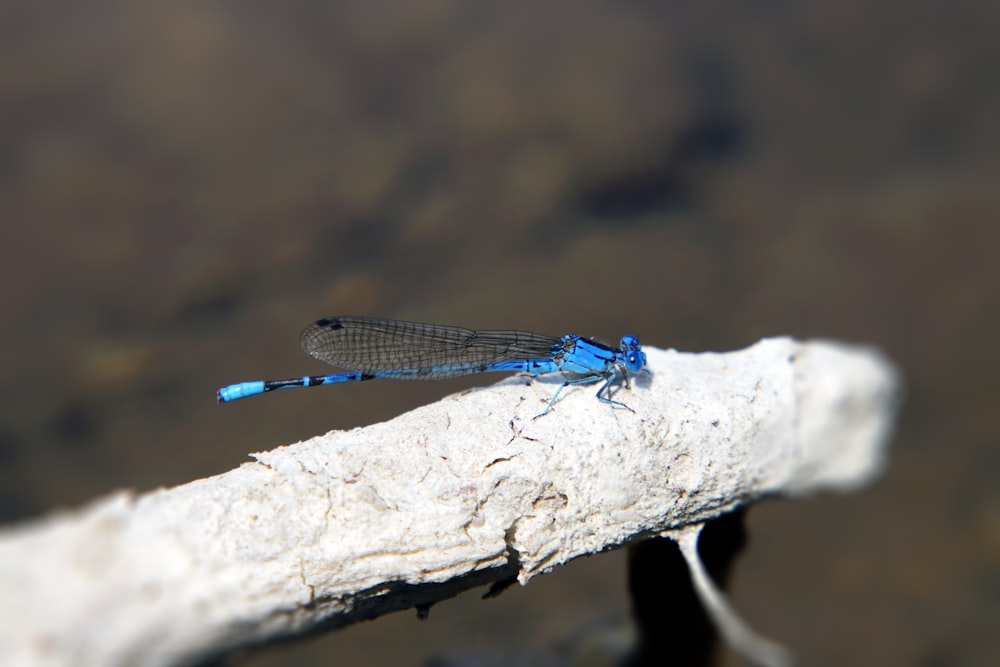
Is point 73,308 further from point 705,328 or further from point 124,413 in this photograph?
point 705,328

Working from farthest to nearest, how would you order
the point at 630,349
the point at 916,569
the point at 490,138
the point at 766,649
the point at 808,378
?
the point at 490,138 < the point at 916,569 < the point at 630,349 < the point at 808,378 < the point at 766,649

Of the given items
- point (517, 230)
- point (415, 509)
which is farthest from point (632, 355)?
point (517, 230)

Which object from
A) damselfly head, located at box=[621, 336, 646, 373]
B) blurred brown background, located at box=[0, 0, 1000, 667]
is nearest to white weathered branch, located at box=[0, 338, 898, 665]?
damselfly head, located at box=[621, 336, 646, 373]

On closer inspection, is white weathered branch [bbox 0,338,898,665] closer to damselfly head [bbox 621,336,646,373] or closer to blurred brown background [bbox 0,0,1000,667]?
damselfly head [bbox 621,336,646,373]

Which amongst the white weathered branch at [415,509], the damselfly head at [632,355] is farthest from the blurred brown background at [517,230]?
the white weathered branch at [415,509]

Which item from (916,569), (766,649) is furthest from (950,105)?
(766,649)

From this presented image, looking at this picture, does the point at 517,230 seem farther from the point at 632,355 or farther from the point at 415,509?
the point at 415,509

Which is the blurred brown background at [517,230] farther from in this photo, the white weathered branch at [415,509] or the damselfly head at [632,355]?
the white weathered branch at [415,509]
